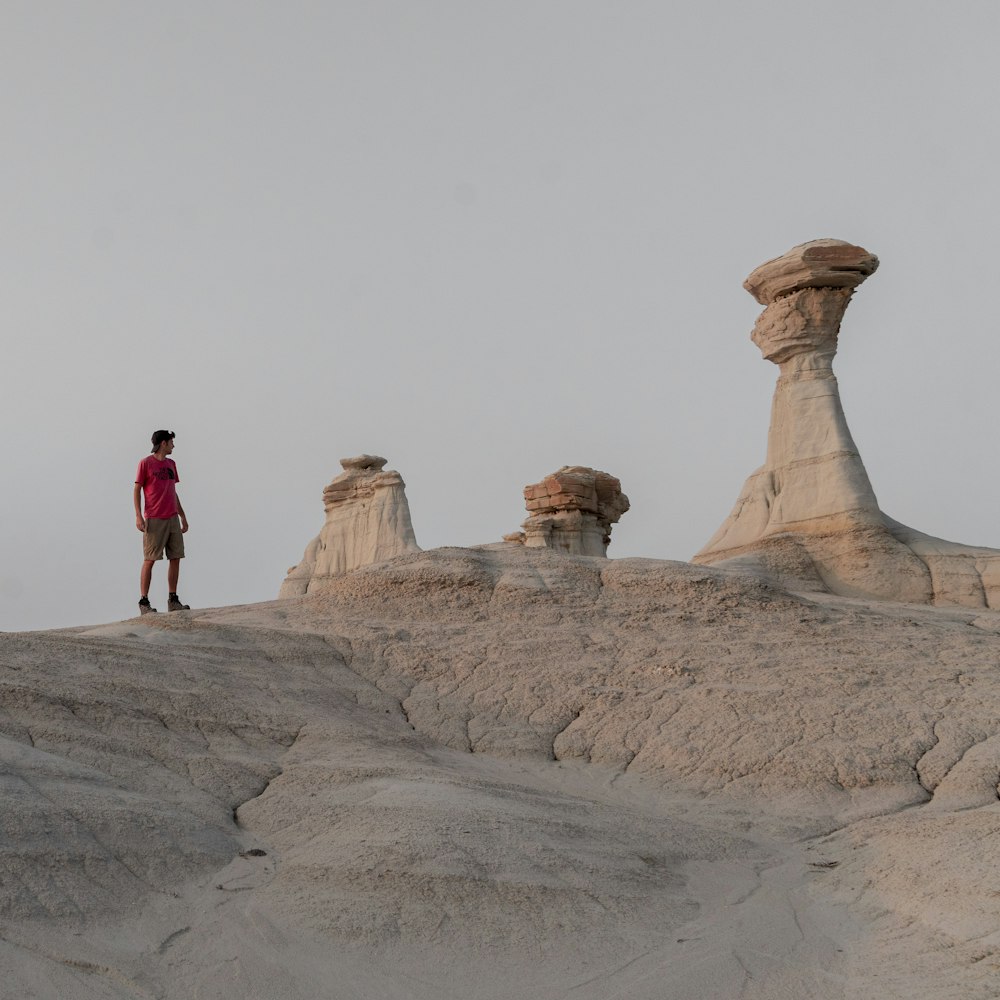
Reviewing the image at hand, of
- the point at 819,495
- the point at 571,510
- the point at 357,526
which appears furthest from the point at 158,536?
the point at 571,510

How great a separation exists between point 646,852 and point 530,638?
3.40m

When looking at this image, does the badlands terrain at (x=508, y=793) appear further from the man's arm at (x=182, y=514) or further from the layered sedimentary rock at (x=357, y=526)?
the layered sedimentary rock at (x=357, y=526)

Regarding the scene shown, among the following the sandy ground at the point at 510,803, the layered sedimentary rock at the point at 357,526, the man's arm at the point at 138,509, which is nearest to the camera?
the sandy ground at the point at 510,803

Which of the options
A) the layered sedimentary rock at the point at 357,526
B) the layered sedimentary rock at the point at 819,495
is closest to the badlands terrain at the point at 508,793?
the layered sedimentary rock at the point at 819,495

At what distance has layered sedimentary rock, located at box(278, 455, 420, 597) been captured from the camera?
24.1 metres

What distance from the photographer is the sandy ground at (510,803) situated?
3.32 meters

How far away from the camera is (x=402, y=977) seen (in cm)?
325

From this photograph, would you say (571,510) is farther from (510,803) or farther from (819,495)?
(510,803)

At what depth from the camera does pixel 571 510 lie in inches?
996

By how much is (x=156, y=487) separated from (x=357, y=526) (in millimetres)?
Answer: 16466

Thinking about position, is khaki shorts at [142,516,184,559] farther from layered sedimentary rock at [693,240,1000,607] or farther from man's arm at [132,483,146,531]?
layered sedimentary rock at [693,240,1000,607]

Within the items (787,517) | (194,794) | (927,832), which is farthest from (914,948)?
(787,517)

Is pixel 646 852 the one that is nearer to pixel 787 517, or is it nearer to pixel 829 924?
pixel 829 924

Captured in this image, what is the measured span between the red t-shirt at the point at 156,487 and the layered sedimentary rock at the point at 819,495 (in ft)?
A: 22.1
